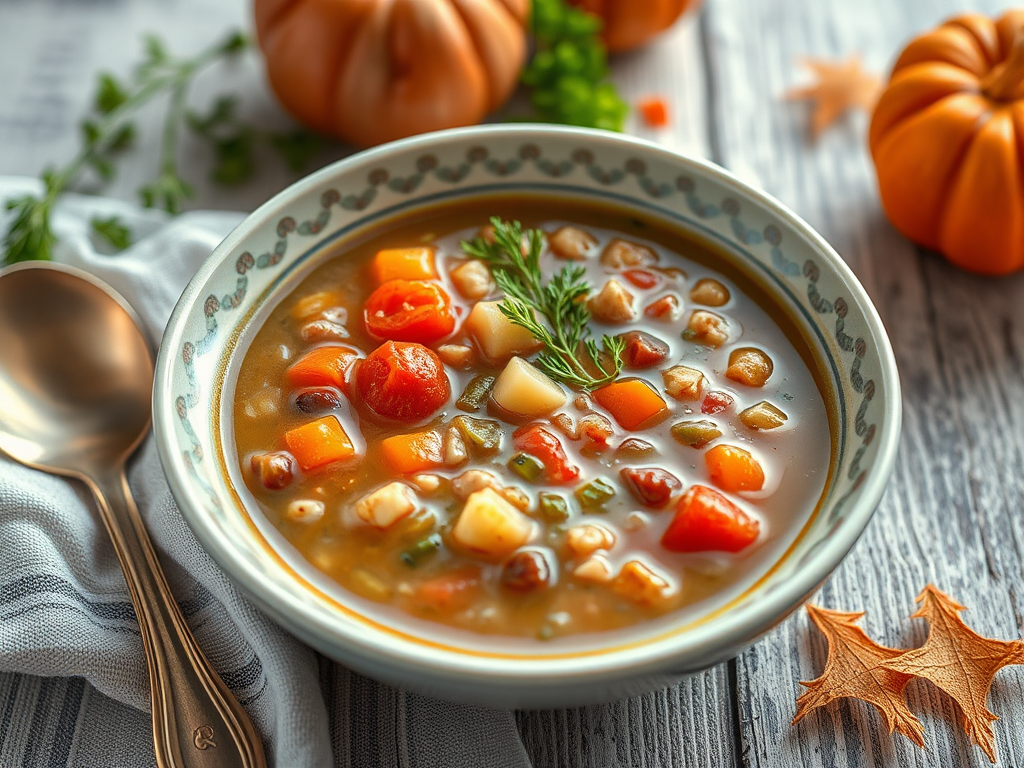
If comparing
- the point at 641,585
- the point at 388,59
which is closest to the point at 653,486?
the point at 641,585

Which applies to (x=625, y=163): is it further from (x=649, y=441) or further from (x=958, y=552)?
(x=958, y=552)

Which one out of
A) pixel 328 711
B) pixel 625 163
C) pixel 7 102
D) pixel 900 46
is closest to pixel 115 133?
pixel 7 102

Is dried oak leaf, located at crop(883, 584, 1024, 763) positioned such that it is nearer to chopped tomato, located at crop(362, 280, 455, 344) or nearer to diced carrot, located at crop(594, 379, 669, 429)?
diced carrot, located at crop(594, 379, 669, 429)

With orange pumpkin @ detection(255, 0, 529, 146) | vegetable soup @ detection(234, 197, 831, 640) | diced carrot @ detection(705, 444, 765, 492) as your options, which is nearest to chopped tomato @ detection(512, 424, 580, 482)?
vegetable soup @ detection(234, 197, 831, 640)

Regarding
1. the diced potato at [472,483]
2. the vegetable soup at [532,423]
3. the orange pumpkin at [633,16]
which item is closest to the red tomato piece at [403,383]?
the vegetable soup at [532,423]

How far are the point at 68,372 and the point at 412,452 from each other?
1192mm

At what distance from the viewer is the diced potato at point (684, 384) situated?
268 centimetres

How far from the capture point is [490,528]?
2393 millimetres

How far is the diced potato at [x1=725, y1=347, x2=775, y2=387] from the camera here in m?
2.72

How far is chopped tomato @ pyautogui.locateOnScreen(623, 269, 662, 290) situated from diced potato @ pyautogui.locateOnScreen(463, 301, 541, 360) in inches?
15.4

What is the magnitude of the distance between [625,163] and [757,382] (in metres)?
0.82

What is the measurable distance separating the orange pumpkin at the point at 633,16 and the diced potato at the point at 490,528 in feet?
8.49

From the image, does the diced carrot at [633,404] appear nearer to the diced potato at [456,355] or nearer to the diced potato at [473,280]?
the diced potato at [456,355]

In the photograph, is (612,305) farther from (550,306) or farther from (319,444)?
(319,444)
